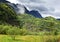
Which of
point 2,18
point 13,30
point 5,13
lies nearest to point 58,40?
point 13,30

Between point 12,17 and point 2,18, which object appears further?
point 12,17

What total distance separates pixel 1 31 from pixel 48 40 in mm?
47573

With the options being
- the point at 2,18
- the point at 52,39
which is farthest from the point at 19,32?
the point at 2,18

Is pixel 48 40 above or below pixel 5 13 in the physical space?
above

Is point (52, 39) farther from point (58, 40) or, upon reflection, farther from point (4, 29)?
point (4, 29)

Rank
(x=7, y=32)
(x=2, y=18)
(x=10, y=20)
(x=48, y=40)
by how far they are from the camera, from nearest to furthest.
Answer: (x=48, y=40) < (x=7, y=32) < (x=2, y=18) < (x=10, y=20)

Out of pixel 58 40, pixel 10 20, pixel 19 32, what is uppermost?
pixel 58 40

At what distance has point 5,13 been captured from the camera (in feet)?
634

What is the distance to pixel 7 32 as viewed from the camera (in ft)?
299

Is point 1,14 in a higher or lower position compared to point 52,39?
lower

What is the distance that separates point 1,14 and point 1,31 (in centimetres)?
9211

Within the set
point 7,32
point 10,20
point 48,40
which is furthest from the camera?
point 10,20

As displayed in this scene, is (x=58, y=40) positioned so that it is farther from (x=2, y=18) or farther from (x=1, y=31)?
(x=2, y=18)

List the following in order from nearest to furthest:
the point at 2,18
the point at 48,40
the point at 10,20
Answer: the point at 48,40, the point at 2,18, the point at 10,20
